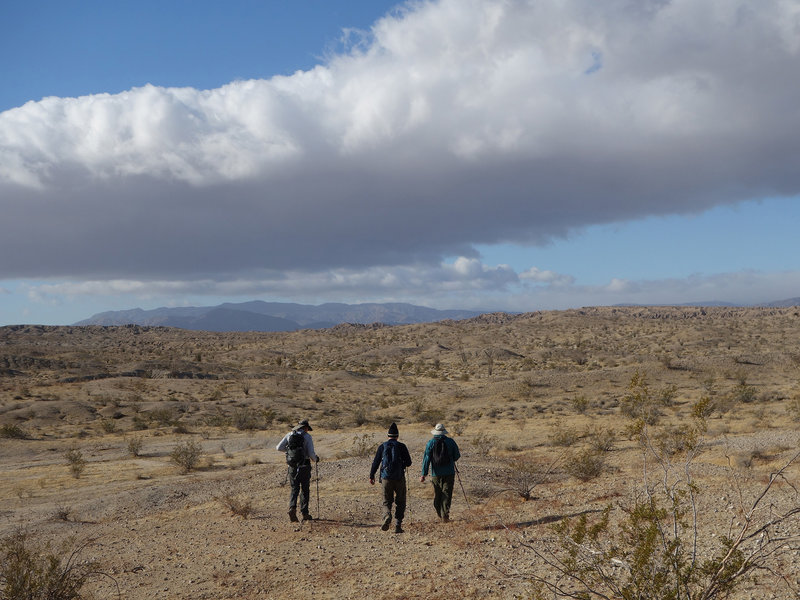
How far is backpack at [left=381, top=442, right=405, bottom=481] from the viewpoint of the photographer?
37.2 feet

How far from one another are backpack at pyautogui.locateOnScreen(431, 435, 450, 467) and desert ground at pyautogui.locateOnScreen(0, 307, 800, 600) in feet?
3.97

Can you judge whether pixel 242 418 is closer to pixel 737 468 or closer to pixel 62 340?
pixel 737 468

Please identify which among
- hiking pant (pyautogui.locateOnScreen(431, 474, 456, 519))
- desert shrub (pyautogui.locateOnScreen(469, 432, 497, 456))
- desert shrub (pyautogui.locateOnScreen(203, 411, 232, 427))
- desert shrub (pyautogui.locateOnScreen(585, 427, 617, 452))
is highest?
hiking pant (pyautogui.locateOnScreen(431, 474, 456, 519))

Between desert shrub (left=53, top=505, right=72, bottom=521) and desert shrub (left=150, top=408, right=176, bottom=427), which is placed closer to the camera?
desert shrub (left=53, top=505, right=72, bottom=521)

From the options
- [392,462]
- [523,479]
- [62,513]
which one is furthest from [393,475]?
[62,513]

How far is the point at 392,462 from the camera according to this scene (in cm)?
1138

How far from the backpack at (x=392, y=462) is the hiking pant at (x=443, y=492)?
2.54ft

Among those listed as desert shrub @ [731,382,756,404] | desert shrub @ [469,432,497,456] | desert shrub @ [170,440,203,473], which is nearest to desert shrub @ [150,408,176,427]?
desert shrub @ [170,440,203,473]

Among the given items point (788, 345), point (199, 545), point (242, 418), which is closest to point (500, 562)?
point (199, 545)

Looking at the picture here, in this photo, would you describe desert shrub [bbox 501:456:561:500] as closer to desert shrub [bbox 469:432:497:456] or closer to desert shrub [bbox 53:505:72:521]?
desert shrub [bbox 469:432:497:456]

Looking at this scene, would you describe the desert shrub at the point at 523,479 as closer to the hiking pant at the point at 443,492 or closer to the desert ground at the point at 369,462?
the desert ground at the point at 369,462

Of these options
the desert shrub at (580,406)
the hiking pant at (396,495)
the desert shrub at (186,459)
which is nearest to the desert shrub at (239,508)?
the hiking pant at (396,495)

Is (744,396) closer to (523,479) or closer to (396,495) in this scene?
(523,479)

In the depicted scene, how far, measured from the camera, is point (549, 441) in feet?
73.6
